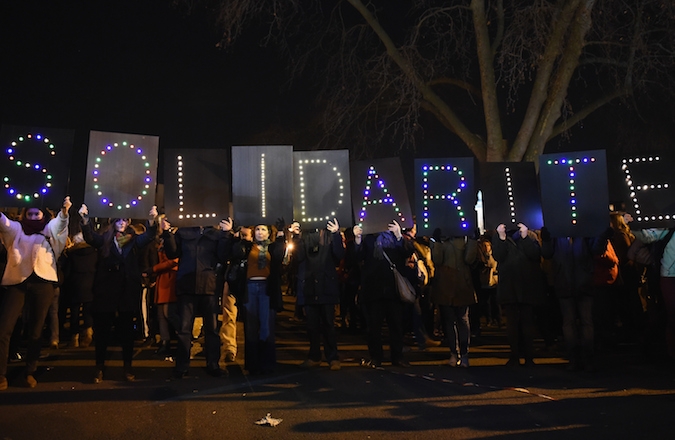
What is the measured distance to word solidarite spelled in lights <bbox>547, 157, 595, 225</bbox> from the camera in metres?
8.30

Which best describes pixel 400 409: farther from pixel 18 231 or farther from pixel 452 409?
pixel 18 231

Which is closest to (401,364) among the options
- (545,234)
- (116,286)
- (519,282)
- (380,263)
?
(380,263)

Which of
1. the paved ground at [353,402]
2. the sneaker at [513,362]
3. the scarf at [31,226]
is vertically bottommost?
the paved ground at [353,402]

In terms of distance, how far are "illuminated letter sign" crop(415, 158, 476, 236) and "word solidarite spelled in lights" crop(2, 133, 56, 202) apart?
4916 millimetres

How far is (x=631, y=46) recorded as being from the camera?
15.0m

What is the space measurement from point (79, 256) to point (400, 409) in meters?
6.74

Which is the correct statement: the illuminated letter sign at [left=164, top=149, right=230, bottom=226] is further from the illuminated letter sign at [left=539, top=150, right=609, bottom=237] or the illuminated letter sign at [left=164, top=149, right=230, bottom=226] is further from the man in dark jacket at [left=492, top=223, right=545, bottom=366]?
the illuminated letter sign at [left=539, top=150, right=609, bottom=237]

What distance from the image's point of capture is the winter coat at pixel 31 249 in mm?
7500

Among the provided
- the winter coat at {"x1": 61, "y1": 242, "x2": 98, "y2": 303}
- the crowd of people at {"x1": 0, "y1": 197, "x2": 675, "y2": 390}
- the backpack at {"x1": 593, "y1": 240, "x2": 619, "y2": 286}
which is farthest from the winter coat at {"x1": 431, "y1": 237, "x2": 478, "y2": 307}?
the winter coat at {"x1": 61, "y1": 242, "x2": 98, "y2": 303}

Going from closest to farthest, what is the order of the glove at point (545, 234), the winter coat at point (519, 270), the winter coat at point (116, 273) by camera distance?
the winter coat at point (116, 273) < the glove at point (545, 234) < the winter coat at point (519, 270)

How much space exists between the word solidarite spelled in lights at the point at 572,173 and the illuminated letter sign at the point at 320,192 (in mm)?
2891

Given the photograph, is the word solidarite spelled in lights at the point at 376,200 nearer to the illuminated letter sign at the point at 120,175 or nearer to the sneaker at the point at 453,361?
the sneaker at the point at 453,361

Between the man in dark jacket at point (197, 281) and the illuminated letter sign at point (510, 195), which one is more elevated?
the illuminated letter sign at point (510, 195)

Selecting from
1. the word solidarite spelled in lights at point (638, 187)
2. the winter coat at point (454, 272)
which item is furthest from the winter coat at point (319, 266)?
the word solidarite spelled in lights at point (638, 187)
